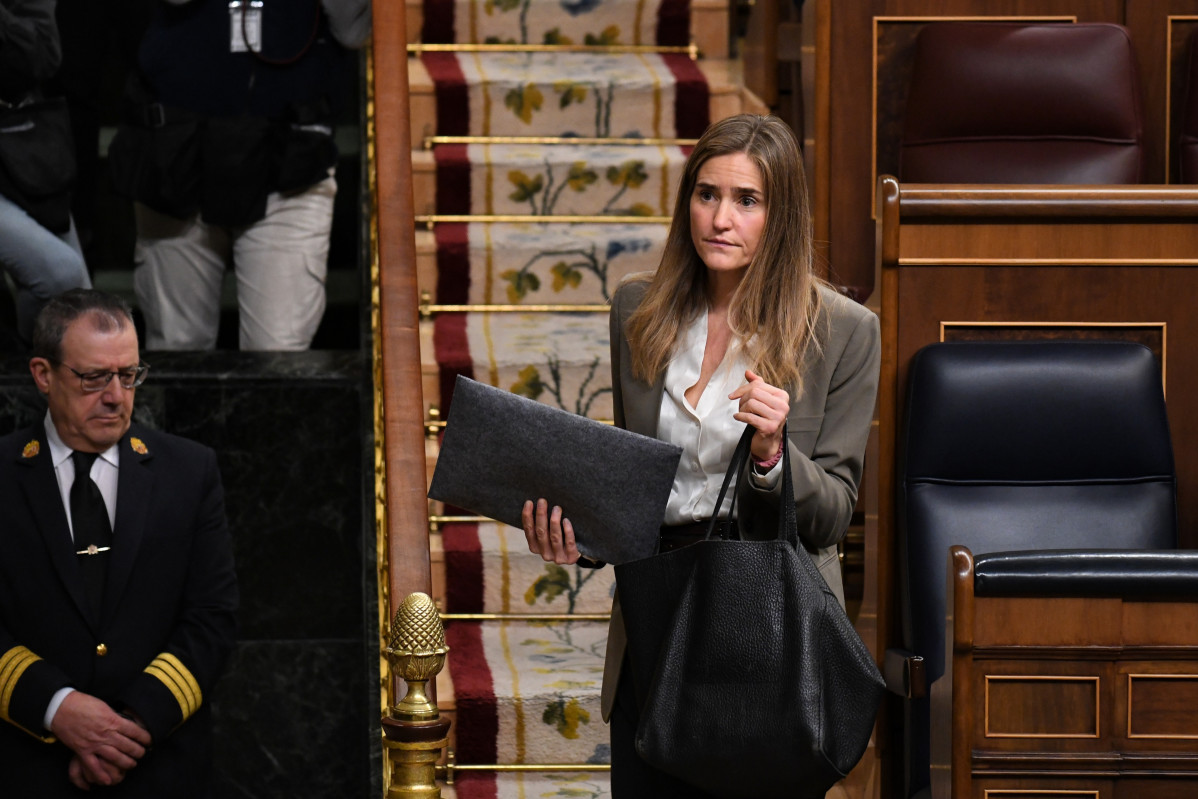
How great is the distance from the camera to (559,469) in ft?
5.64

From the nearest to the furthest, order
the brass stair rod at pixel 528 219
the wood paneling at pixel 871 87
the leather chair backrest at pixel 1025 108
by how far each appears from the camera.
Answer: the leather chair backrest at pixel 1025 108, the wood paneling at pixel 871 87, the brass stair rod at pixel 528 219

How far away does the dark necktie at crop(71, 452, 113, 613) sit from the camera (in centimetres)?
256

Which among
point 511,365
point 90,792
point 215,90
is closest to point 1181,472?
point 511,365

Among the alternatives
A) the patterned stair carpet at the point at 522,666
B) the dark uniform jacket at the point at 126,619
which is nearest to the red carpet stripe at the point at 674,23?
the patterned stair carpet at the point at 522,666

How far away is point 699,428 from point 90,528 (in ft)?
4.19

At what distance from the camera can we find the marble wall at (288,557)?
3369mm

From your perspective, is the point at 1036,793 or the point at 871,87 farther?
the point at 871,87

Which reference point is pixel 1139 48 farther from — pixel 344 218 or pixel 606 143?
pixel 344 218

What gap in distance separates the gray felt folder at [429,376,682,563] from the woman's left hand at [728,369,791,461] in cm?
10

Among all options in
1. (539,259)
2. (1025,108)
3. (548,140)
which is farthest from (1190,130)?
(548,140)

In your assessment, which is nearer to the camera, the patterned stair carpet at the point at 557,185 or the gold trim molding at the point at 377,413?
the gold trim molding at the point at 377,413

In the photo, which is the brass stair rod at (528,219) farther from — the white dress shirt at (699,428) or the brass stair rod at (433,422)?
the white dress shirt at (699,428)

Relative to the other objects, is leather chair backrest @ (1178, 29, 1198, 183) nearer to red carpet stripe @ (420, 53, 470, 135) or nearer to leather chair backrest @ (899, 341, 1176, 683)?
leather chair backrest @ (899, 341, 1176, 683)

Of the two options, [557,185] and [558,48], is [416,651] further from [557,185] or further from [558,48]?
[558,48]
